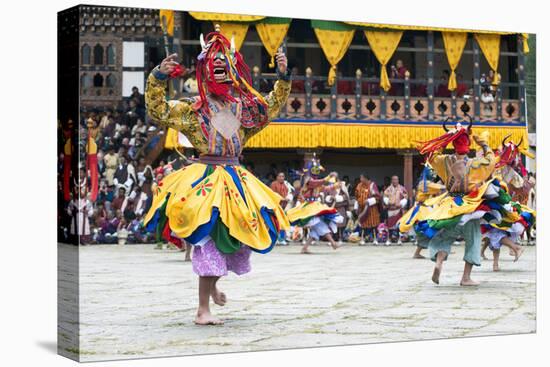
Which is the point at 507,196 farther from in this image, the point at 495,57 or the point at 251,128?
the point at 251,128

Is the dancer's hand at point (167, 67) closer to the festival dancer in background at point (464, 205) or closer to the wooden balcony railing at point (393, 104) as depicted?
the wooden balcony railing at point (393, 104)

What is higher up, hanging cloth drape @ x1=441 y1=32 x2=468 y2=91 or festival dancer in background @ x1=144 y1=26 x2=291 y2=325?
hanging cloth drape @ x1=441 y1=32 x2=468 y2=91

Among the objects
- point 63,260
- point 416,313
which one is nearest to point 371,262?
point 416,313

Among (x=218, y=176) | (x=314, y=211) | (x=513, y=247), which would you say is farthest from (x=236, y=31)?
(x=314, y=211)

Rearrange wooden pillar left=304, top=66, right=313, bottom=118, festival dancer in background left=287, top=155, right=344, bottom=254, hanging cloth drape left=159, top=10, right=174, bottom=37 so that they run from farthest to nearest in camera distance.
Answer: festival dancer in background left=287, top=155, right=344, bottom=254 → wooden pillar left=304, top=66, right=313, bottom=118 → hanging cloth drape left=159, top=10, right=174, bottom=37

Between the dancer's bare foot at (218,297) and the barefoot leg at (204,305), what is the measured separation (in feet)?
0.64

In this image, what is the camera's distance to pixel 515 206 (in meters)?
11.9

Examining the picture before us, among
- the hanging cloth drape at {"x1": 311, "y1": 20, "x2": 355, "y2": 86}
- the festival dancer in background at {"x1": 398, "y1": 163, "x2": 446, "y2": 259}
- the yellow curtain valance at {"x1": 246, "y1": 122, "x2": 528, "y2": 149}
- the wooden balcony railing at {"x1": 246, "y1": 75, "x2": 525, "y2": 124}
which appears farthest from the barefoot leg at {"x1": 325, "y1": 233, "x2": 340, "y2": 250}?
the hanging cloth drape at {"x1": 311, "y1": 20, "x2": 355, "y2": 86}

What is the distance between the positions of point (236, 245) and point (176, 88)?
2.02 meters

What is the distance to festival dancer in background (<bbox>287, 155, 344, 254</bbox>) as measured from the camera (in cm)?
1080

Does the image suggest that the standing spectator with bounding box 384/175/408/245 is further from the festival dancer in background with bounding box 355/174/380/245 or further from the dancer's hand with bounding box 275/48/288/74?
the dancer's hand with bounding box 275/48/288/74

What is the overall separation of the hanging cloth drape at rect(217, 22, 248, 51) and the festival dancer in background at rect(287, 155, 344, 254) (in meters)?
1.22

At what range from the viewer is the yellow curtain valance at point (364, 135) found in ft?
34.4

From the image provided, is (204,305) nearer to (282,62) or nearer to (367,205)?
(282,62)
